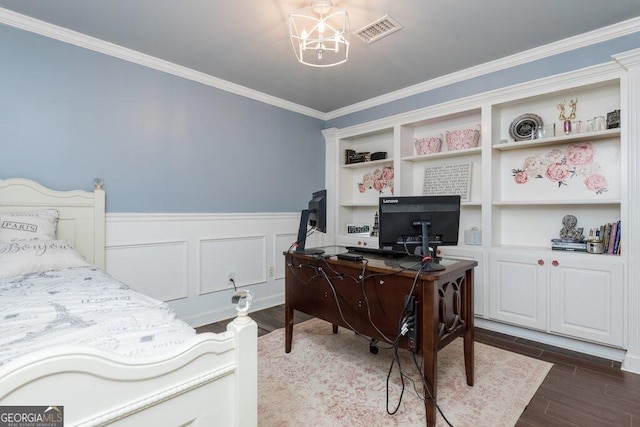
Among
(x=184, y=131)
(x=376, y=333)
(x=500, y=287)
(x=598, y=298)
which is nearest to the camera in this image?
(x=376, y=333)

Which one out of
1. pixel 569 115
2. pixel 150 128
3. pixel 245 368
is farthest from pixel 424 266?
pixel 150 128

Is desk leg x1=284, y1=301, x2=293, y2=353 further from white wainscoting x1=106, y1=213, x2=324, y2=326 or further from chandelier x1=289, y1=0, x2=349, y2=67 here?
chandelier x1=289, y1=0, x2=349, y2=67

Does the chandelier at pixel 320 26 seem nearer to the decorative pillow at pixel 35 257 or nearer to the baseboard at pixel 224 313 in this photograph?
the decorative pillow at pixel 35 257

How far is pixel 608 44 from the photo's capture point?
2.40 meters

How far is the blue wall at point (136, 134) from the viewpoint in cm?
227

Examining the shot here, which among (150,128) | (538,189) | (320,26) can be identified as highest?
(320,26)

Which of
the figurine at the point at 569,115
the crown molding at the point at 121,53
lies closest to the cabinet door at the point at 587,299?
the figurine at the point at 569,115

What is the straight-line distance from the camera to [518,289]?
270cm

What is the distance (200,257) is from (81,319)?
2.03m

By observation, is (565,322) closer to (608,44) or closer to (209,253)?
(608,44)

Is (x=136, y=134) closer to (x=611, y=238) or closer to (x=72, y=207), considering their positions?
(x=72, y=207)

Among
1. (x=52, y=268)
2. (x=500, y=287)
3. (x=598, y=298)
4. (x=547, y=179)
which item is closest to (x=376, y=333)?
(x=500, y=287)

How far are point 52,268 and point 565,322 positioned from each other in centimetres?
370

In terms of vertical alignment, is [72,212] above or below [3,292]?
above
